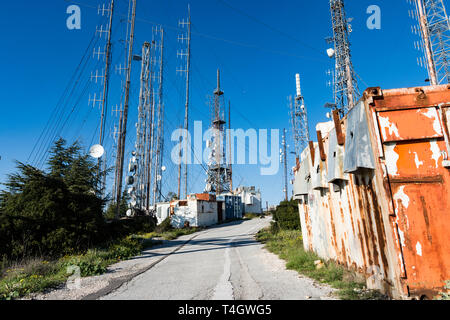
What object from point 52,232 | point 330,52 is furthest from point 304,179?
point 330,52

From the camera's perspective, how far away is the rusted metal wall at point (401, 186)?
391 cm

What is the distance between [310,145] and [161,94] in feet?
96.0

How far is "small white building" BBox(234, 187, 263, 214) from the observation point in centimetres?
5631

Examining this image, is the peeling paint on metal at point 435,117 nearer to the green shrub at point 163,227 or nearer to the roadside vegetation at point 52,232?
the roadside vegetation at point 52,232

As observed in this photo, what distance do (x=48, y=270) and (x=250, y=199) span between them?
49785 mm

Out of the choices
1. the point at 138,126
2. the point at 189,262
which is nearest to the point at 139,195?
the point at 138,126

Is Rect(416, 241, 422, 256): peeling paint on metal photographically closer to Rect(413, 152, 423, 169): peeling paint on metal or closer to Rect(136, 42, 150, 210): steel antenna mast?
Rect(413, 152, 423, 169): peeling paint on metal

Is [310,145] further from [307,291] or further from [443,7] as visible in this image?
[443,7]

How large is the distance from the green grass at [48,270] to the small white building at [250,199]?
44.6m

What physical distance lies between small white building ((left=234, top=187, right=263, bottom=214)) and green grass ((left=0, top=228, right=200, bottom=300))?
146 ft

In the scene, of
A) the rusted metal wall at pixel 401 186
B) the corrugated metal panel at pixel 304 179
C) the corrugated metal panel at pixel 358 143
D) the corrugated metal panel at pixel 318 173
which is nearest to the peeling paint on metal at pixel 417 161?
the rusted metal wall at pixel 401 186

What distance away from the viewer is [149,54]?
A: 3114cm

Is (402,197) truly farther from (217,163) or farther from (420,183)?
(217,163)

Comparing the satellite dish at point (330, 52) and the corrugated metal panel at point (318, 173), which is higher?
the satellite dish at point (330, 52)
